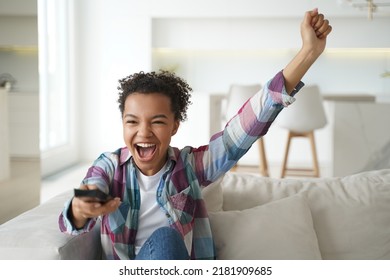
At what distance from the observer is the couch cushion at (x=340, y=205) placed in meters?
1.41

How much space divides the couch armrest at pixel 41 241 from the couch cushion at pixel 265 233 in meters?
0.28

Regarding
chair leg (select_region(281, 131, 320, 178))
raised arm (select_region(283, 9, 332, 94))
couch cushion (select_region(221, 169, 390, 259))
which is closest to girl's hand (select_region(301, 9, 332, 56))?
raised arm (select_region(283, 9, 332, 94))

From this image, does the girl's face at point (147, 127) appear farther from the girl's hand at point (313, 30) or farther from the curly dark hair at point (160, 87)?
the girl's hand at point (313, 30)

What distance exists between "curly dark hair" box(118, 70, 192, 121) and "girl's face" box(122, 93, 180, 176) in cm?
1

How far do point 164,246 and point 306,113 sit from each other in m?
3.19

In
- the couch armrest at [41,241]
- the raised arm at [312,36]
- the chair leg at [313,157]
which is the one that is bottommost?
the chair leg at [313,157]

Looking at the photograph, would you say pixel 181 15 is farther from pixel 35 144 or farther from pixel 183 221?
pixel 183 221

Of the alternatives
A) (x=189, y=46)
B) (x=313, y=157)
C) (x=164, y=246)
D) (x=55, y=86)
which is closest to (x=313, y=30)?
(x=164, y=246)

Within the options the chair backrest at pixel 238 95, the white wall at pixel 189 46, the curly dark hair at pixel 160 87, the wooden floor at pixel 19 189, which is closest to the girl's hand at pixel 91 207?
the curly dark hair at pixel 160 87

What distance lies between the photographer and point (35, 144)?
2.34m

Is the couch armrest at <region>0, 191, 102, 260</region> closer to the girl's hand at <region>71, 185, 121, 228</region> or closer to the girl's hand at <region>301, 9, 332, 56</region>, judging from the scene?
the girl's hand at <region>71, 185, 121, 228</region>

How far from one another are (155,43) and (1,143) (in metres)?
3.57

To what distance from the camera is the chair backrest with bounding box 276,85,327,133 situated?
4070mm

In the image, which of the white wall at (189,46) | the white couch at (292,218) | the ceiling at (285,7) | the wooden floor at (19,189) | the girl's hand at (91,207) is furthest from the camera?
the white wall at (189,46)
